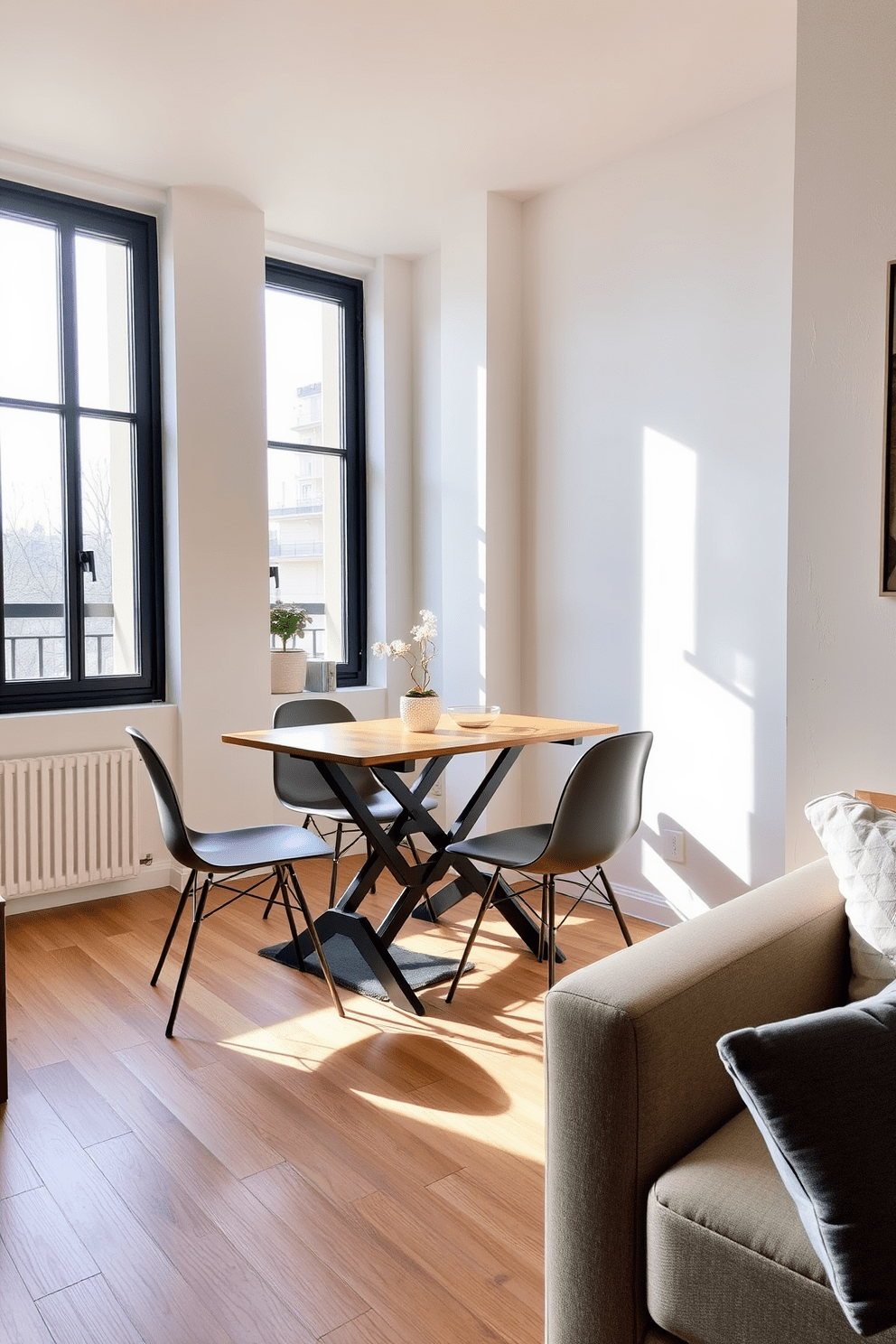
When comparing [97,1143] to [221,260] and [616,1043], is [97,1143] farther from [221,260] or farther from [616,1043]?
[221,260]

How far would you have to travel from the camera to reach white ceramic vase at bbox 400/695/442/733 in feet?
10.7

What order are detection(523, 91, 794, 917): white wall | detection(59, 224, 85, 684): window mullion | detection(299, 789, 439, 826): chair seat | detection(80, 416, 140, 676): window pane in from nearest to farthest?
detection(523, 91, 794, 917): white wall, detection(299, 789, 439, 826): chair seat, detection(59, 224, 85, 684): window mullion, detection(80, 416, 140, 676): window pane

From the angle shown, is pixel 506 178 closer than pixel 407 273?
Yes

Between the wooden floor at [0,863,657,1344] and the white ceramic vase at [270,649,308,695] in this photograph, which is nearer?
the wooden floor at [0,863,657,1344]

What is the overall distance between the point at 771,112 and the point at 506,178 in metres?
1.16

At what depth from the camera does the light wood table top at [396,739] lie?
2777 mm

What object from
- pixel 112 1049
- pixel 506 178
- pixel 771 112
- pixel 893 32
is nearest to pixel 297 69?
pixel 506 178

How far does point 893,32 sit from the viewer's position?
7.53ft

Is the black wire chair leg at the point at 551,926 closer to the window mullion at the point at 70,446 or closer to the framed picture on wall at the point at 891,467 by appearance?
the framed picture on wall at the point at 891,467

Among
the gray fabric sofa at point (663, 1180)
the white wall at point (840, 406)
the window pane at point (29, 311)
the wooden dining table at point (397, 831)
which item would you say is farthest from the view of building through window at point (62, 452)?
the gray fabric sofa at point (663, 1180)

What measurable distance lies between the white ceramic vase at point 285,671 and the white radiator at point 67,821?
33.0 inches

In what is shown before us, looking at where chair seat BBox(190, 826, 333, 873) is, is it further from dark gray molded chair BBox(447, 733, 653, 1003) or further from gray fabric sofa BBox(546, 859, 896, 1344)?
gray fabric sofa BBox(546, 859, 896, 1344)

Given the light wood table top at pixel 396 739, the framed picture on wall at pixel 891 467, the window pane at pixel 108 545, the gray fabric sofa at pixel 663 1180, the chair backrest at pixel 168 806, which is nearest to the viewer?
the gray fabric sofa at pixel 663 1180

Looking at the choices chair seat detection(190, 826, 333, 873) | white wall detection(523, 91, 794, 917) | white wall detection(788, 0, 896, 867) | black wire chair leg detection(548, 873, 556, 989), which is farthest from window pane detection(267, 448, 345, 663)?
white wall detection(788, 0, 896, 867)
